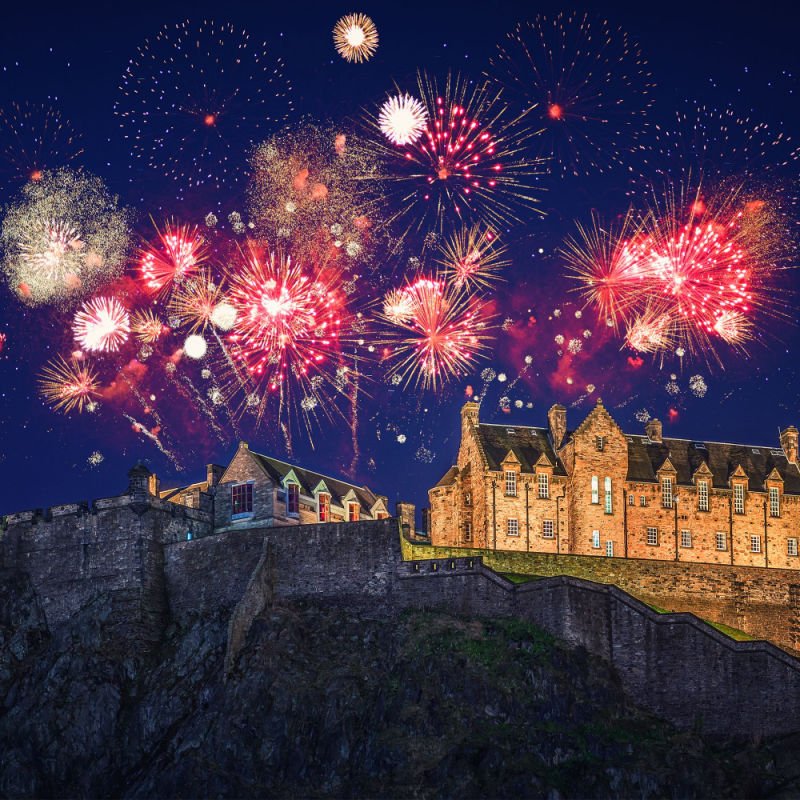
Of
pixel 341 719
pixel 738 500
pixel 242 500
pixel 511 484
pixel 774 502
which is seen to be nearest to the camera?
pixel 341 719

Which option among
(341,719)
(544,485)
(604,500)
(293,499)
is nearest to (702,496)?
(604,500)

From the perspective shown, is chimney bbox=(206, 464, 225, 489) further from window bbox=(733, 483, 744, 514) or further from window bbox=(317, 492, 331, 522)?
window bbox=(733, 483, 744, 514)

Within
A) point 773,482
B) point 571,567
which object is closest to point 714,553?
point 773,482

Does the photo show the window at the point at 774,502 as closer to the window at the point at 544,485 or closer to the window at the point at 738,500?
the window at the point at 738,500

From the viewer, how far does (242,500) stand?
3391 inches

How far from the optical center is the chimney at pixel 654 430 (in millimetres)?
94637

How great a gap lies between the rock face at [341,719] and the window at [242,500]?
9.24 meters

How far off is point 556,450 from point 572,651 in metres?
22.1

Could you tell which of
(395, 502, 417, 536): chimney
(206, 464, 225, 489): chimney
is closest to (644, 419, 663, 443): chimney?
(395, 502, 417, 536): chimney

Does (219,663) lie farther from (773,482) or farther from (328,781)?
(773,482)

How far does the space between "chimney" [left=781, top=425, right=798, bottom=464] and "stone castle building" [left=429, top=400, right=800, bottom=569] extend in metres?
3.39

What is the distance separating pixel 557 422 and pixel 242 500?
20665mm

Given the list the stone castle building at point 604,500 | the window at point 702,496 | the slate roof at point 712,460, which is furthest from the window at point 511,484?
the window at point 702,496

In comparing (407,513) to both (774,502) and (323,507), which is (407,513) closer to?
(323,507)
